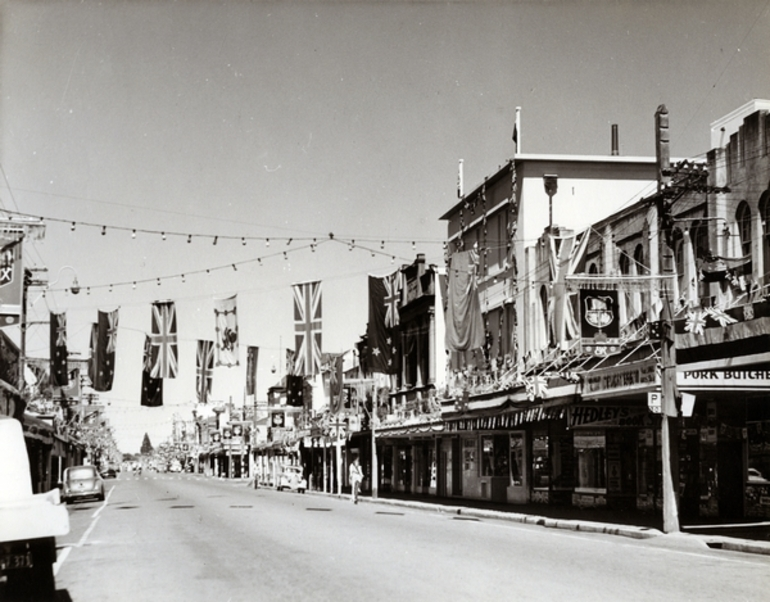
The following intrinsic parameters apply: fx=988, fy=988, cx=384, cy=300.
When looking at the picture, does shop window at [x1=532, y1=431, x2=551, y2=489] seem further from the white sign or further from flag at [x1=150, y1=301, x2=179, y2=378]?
flag at [x1=150, y1=301, x2=179, y2=378]

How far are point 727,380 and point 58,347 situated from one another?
27004 millimetres

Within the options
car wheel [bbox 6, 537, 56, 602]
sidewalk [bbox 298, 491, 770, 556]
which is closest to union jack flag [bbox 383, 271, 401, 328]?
sidewalk [bbox 298, 491, 770, 556]

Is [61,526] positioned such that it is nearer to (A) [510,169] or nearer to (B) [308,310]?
(B) [308,310]

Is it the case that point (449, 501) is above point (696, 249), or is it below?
below

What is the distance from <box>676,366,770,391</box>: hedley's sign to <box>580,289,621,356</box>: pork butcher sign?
4.96 m

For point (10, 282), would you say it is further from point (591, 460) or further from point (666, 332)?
point (666, 332)

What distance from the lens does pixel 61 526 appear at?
1038cm

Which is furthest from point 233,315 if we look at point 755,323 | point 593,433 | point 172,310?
point 755,323

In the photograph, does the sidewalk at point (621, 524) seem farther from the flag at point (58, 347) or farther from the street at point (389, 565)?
the flag at point (58, 347)

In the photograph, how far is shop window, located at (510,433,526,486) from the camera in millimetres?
37188

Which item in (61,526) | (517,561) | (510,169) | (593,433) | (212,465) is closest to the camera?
(61,526)

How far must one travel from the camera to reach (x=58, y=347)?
3953cm

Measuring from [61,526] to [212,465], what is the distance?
158182mm

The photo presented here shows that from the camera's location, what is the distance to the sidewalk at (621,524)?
19.5 meters
